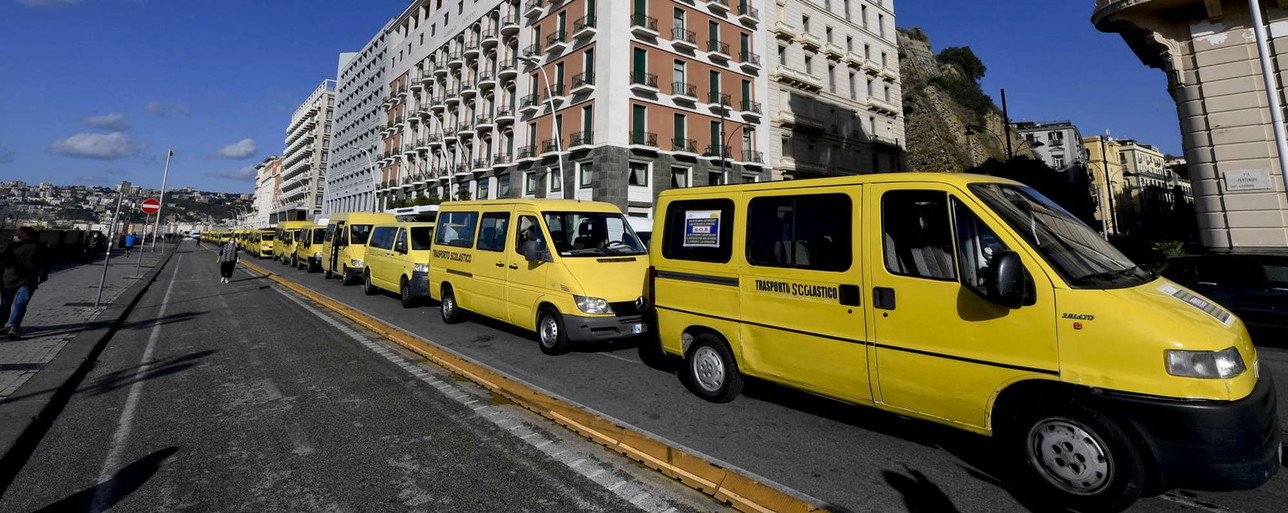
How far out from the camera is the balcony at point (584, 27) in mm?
27234

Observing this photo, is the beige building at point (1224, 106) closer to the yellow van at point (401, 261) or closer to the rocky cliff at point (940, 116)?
the yellow van at point (401, 261)

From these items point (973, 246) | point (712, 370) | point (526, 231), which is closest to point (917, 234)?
point (973, 246)

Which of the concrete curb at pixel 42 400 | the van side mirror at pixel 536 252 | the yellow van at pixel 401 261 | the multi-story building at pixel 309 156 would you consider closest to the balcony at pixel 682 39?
the yellow van at pixel 401 261

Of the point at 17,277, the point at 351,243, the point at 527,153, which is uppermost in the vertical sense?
the point at 527,153

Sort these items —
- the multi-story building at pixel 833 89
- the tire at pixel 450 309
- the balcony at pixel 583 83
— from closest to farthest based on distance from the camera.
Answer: the tire at pixel 450 309, the balcony at pixel 583 83, the multi-story building at pixel 833 89

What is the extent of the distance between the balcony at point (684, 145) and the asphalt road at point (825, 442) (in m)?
23.3

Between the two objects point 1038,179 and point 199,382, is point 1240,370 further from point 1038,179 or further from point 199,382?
point 1038,179

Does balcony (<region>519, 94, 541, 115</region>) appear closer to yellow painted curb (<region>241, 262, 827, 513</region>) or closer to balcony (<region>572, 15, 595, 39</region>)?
balcony (<region>572, 15, 595, 39</region>)

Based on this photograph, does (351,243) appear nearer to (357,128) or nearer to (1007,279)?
(1007,279)

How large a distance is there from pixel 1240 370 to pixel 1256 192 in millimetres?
15135

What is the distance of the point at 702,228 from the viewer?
4977 mm

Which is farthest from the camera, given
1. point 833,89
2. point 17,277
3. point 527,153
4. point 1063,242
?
point 833,89

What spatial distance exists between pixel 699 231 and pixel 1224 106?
16.2 m

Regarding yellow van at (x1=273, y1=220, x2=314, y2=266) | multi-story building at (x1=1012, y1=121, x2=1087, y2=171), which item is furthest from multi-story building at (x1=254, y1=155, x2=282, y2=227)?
multi-story building at (x1=1012, y1=121, x2=1087, y2=171)
